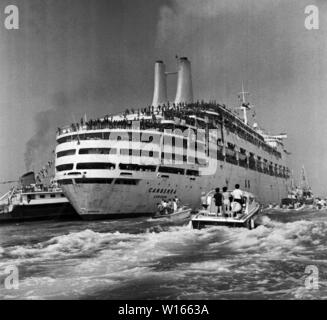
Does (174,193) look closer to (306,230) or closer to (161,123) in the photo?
(161,123)

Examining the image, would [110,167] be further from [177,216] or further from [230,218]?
[230,218]

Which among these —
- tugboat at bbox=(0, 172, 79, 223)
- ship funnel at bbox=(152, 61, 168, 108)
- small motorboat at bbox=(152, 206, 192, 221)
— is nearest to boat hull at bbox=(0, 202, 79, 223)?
tugboat at bbox=(0, 172, 79, 223)

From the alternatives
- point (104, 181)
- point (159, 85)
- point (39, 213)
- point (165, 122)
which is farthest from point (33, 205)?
point (159, 85)

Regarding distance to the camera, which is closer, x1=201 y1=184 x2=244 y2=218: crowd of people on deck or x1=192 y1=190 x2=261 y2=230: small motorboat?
x1=192 y1=190 x2=261 y2=230: small motorboat

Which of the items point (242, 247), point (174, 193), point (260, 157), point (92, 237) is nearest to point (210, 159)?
point (174, 193)

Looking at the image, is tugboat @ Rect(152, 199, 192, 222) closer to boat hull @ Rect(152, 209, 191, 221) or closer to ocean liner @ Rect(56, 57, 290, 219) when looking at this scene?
boat hull @ Rect(152, 209, 191, 221)

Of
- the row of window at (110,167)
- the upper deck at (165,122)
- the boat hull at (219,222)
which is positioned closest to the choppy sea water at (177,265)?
the boat hull at (219,222)

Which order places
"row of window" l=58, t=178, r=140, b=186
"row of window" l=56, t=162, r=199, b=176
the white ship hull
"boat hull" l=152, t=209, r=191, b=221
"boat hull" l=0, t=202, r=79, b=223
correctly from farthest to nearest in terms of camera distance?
"boat hull" l=0, t=202, r=79, b=223 → "row of window" l=56, t=162, r=199, b=176 → "row of window" l=58, t=178, r=140, b=186 → the white ship hull → "boat hull" l=152, t=209, r=191, b=221
